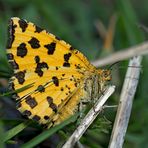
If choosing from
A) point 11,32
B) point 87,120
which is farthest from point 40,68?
point 87,120

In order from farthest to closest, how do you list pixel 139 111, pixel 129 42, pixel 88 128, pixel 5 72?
pixel 129 42, pixel 139 111, pixel 5 72, pixel 88 128

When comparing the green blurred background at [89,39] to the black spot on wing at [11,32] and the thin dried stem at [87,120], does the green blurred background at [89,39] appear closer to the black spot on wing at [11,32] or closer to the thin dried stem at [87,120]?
the thin dried stem at [87,120]

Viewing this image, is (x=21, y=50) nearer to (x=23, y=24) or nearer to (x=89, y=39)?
(x=23, y=24)

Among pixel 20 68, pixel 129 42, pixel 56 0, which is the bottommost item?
pixel 20 68

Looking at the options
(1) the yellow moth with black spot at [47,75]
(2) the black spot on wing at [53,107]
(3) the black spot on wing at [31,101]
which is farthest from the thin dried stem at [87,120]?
(3) the black spot on wing at [31,101]

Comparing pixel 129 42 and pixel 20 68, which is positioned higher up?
pixel 129 42

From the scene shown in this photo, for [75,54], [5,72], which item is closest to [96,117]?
[75,54]

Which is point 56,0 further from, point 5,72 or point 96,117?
point 96,117
